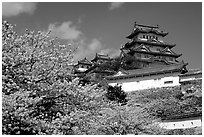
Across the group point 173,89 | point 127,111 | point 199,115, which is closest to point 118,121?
point 127,111

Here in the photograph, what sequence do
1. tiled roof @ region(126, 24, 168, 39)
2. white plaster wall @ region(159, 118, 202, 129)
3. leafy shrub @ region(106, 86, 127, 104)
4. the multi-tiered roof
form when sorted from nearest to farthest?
white plaster wall @ region(159, 118, 202, 129) → leafy shrub @ region(106, 86, 127, 104) → the multi-tiered roof → tiled roof @ region(126, 24, 168, 39)

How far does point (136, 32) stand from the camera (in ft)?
126

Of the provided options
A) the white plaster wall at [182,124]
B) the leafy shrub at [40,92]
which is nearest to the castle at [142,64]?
the white plaster wall at [182,124]

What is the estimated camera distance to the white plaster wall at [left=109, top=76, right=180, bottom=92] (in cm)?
2544

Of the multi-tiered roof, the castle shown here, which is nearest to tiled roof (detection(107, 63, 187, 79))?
the castle

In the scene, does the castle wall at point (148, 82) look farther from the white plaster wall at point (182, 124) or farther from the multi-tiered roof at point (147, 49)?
the white plaster wall at point (182, 124)

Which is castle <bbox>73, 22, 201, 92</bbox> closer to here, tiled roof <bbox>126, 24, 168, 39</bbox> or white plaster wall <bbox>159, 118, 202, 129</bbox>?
tiled roof <bbox>126, 24, 168, 39</bbox>

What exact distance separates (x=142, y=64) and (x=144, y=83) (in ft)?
27.3

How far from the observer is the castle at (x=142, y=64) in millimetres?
25781

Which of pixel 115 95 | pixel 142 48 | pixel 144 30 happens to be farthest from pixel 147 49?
pixel 115 95

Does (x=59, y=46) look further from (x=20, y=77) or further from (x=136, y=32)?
(x=136, y=32)

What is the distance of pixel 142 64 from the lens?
34.3 meters

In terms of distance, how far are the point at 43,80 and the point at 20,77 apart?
0.63 meters

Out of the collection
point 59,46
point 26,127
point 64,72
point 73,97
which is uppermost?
point 59,46
